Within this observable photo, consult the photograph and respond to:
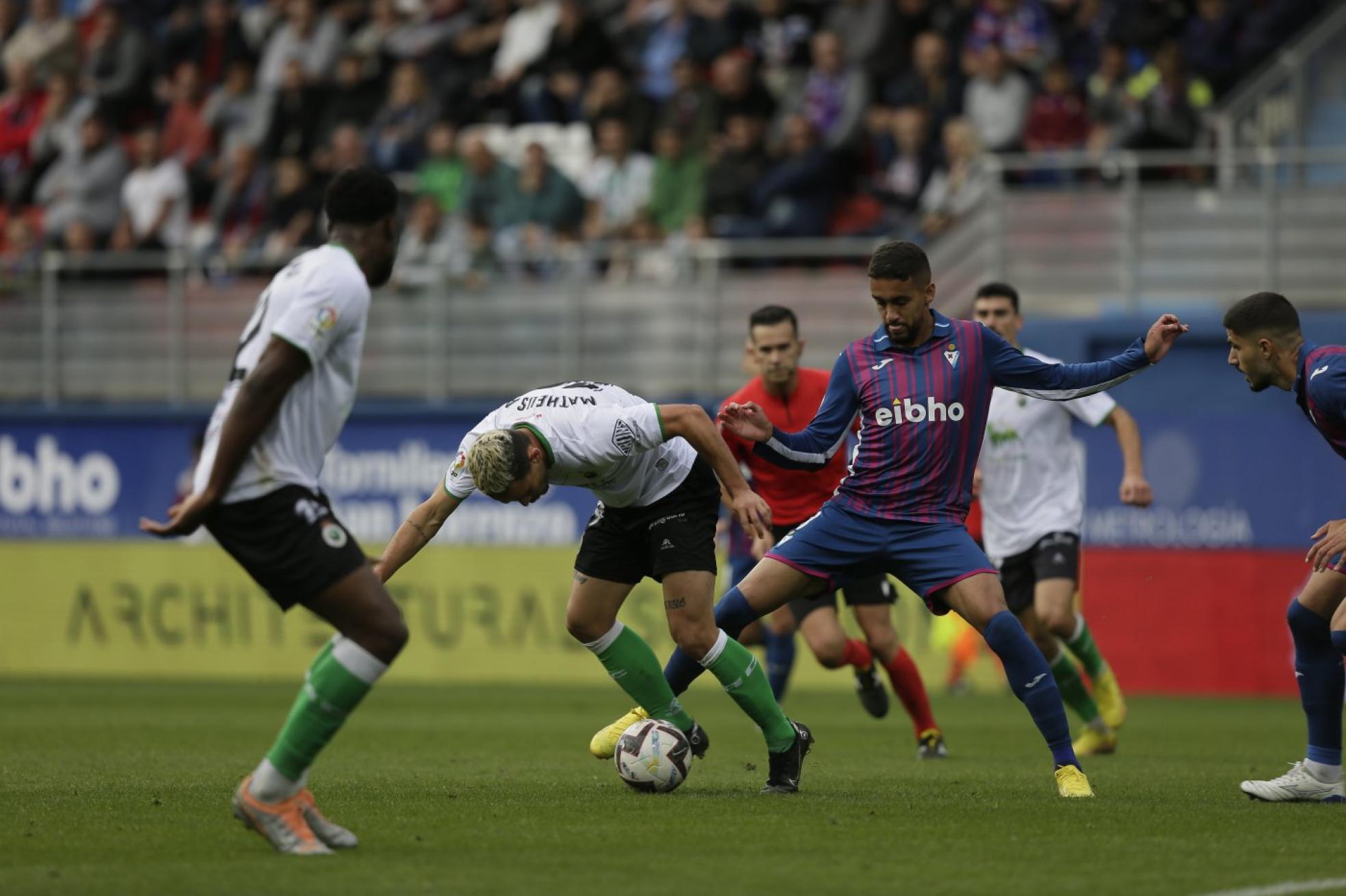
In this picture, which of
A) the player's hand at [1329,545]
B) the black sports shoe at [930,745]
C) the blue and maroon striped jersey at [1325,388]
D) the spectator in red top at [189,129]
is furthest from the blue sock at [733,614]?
the spectator in red top at [189,129]

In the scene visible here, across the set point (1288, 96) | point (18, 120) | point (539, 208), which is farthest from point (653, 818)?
point (18, 120)

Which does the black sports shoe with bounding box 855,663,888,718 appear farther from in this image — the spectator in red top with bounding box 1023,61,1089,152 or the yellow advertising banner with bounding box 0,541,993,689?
the spectator in red top with bounding box 1023,61,1089,152

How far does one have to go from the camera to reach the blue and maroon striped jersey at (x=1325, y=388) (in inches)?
316

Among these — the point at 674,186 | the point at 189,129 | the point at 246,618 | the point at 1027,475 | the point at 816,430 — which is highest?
the point at 189,129

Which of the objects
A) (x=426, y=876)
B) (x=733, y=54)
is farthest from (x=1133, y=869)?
(x=733, y=54)

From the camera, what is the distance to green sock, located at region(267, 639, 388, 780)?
6.97m

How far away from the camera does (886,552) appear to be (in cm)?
893

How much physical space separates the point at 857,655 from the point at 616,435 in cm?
409

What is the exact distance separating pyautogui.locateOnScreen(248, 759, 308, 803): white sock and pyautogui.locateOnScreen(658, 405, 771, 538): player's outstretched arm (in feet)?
7.11

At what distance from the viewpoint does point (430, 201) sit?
2155cm

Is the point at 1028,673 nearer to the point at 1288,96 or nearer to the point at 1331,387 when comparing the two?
the point at 1331,387

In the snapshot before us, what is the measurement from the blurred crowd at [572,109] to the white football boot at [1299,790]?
11069 mm

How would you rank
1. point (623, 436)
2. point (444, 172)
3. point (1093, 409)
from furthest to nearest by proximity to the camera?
point (444, 172), point (1093, 409), point (623, 436)

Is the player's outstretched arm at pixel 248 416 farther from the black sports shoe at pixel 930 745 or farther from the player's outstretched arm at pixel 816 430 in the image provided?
the black sports shoe at pixel 930 745
